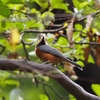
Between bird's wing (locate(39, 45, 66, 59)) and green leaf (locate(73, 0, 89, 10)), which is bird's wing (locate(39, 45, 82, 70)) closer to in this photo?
bird's wing (locate(39, 45, 66, 59))

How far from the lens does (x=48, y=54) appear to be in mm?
1611

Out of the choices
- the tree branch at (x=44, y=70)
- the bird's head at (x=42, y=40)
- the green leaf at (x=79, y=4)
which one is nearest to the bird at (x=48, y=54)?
the bird's head at (x=42, y=40)

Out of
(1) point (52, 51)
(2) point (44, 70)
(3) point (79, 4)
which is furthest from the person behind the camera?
(3) point (79, 4)

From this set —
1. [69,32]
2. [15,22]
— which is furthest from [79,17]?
[15,22]

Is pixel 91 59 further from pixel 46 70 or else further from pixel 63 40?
pixel 46 70

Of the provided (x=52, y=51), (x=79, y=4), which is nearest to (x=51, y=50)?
(x=52, y=51)

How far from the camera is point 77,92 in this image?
3.81ft

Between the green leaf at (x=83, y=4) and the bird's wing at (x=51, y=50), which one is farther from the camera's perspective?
the green leaf at (x=83, y=4)

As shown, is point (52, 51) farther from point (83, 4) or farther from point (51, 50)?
point (83, 4)

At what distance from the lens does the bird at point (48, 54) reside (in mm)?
1547

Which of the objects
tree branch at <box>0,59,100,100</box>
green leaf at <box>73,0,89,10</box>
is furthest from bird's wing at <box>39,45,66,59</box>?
A: tree branch at <box>0,59,100,100</box>

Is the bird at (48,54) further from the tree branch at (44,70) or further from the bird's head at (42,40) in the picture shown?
the tree branch at (44,70)

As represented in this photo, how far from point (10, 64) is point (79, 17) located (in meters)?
0.78

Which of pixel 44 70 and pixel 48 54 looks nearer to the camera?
pixel 44 70
